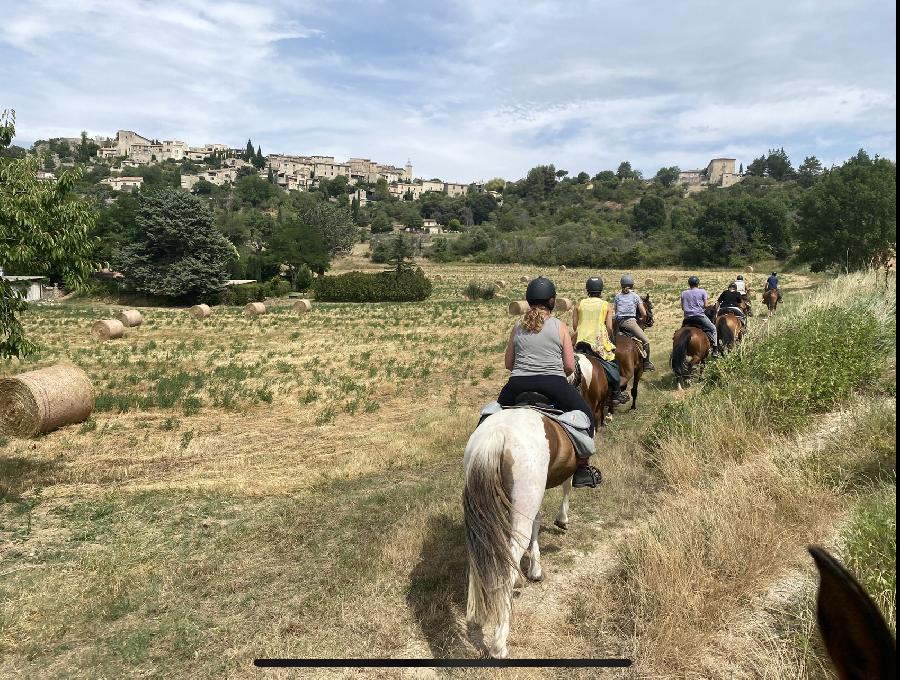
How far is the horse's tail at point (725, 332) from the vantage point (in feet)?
47.5

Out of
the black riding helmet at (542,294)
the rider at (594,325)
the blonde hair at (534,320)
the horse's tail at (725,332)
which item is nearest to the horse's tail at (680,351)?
the horse's tail at (725,332)

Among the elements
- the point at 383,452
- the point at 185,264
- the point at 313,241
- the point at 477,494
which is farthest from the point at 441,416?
the point at 313,241

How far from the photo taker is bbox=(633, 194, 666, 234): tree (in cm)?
12156

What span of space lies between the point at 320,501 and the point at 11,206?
5648 mm

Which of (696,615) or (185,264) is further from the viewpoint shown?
(185,264)

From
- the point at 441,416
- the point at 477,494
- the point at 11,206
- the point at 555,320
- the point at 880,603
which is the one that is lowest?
the point at 441,416

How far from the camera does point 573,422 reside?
5527 millimetres

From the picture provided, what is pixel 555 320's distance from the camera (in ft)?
18.8

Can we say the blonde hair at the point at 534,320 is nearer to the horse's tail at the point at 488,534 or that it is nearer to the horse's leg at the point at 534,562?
the horse's tail at the point at 488,534

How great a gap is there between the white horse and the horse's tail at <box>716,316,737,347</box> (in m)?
11.4

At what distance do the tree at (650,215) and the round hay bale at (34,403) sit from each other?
11875 centimetres

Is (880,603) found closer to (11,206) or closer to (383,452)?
(383,452)

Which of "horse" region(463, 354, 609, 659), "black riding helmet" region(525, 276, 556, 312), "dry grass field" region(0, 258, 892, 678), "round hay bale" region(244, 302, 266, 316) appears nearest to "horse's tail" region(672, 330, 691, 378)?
"dry grass field" region(0, 258, 892, 678)

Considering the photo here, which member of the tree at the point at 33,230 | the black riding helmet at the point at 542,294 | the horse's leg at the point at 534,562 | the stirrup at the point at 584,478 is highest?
the tree at the point at 33,230
